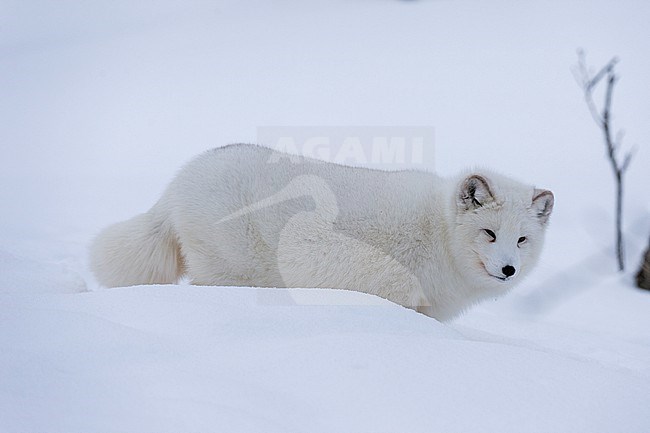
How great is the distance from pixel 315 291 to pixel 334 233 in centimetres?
47

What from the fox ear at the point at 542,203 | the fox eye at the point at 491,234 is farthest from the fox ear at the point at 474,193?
the fox ear at the point at 542,203

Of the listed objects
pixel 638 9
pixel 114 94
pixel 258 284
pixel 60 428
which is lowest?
pixel 258 284

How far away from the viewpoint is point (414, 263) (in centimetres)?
291

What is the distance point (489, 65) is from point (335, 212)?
29.4ft

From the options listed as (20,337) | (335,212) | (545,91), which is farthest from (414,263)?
(545,91)

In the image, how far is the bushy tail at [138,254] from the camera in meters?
3.10

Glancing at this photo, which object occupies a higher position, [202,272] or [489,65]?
[489,65]

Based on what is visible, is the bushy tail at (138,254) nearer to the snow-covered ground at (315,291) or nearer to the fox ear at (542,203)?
the snow-covered ground at (315,291)

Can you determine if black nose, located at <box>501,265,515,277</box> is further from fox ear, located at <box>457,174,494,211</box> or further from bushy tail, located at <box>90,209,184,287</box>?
bushy tail, located at <box>90,209,184,287</box>

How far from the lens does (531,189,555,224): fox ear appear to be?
300cm

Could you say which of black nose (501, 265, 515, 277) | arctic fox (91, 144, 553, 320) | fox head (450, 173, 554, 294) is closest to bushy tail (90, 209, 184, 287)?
arctic fox (91, 144, 553, 320)

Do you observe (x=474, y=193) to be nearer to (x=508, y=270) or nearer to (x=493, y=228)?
(x=493, y=228)

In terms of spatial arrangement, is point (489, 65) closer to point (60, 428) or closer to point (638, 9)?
point (638, 9)

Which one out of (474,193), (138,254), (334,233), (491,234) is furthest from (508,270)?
(138,254)
